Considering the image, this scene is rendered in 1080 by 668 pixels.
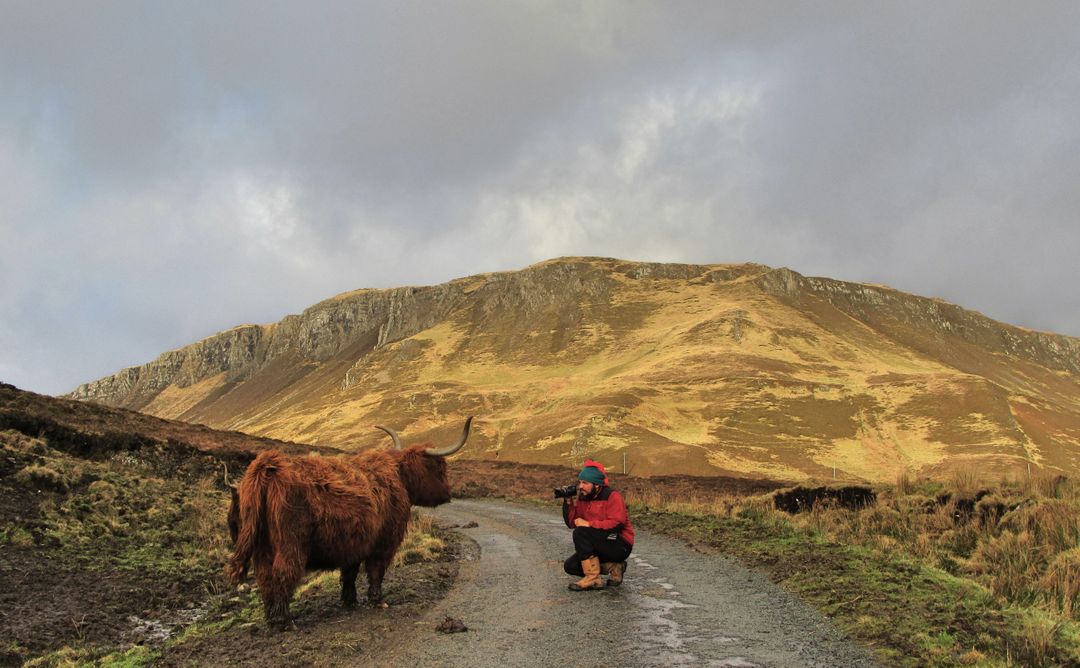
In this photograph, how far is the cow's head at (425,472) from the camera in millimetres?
10570

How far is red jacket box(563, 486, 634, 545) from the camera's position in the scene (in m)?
9.62

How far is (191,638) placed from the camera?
25.7 feet

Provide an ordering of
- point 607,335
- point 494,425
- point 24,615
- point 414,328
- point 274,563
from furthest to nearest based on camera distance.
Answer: point 414,328, point 607,335, point 494,425, point 24,615, point 274,563

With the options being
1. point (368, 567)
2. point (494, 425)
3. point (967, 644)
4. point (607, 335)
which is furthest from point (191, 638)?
point (607, 335)

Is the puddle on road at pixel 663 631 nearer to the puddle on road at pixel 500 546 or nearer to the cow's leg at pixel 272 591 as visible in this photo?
the cow's leg at pixel 272 591

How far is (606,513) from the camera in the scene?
9.69 metres

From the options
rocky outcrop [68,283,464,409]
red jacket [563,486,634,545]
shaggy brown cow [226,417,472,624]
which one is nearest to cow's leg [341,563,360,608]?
shaggy brown cow [226,417,472,624]

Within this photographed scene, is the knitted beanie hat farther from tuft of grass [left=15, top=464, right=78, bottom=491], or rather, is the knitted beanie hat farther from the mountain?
the mountain

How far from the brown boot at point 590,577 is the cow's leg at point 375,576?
276 centimetres

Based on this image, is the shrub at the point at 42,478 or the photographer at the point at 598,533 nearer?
the photographer at the point at 598,533

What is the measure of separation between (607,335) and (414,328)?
2275 inches

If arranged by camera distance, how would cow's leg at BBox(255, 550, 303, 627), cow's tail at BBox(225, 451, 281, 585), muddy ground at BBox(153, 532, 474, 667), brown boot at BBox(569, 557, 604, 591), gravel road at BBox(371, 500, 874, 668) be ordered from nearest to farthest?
gravel road at BBox(371, 500, 874, 668) → muddy ground at BBox(153, 532, 474, 667) → cow's leg at BBox(255, 550, 303, 627) → cow's tail at BBox(225, 451, 281, 585) → brown boot at BBox(569, 557, 604, 591)

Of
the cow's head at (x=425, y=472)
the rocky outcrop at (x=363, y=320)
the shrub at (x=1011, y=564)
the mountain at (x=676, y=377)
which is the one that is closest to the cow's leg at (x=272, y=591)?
the cow's head at (x=425, y=472)

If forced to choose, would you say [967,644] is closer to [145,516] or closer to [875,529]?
[875,529]
